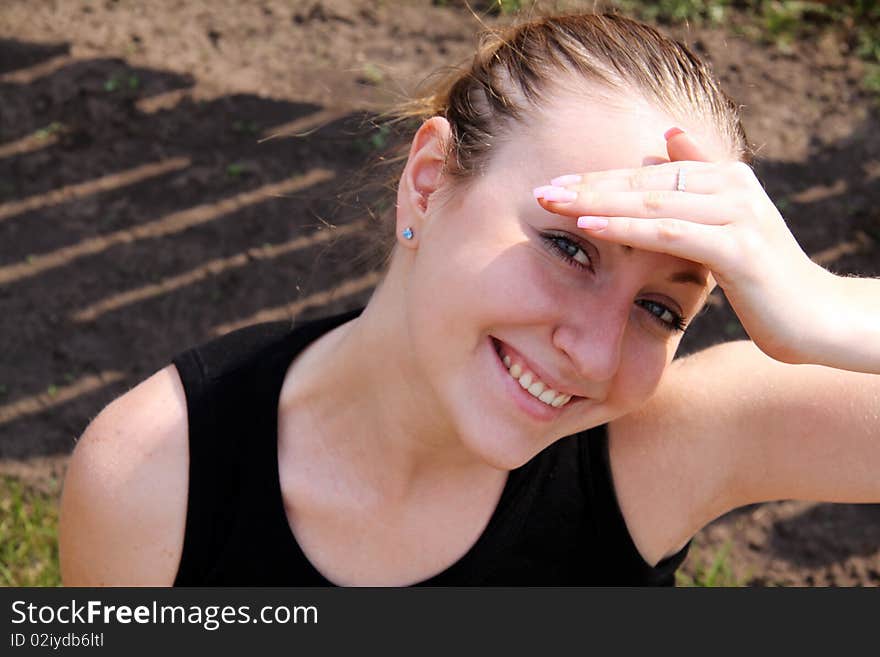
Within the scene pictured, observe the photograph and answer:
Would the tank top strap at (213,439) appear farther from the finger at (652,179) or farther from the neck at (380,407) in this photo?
the finger at (652,179)

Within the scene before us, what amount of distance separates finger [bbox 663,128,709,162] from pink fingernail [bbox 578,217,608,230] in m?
0.23

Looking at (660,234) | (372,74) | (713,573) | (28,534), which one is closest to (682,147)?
(660,234)

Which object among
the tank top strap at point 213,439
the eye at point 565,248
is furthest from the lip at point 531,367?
the tank top strap at point 213,439

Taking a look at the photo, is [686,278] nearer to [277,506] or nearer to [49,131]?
[277,506]

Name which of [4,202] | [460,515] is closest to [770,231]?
[460,515]

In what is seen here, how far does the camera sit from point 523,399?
1.89 meters

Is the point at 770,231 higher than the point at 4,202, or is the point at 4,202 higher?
the point at 770,231

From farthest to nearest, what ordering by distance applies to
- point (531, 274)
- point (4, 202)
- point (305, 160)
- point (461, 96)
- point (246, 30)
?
1. point (246, 30)
2. point (305, 160)
3. point (4, 202)
4. point (461, 96)
5. point (531, 274)

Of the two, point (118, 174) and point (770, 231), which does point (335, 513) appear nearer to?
point (770, 231)

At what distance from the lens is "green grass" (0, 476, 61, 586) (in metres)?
3.35

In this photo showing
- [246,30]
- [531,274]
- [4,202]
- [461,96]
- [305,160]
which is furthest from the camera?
[246,30]

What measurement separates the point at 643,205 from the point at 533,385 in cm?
39

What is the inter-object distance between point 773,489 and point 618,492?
330 millimetres

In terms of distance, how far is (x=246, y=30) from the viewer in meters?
4.95
